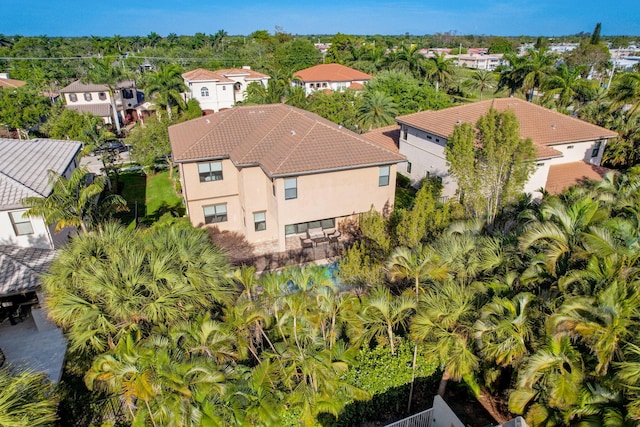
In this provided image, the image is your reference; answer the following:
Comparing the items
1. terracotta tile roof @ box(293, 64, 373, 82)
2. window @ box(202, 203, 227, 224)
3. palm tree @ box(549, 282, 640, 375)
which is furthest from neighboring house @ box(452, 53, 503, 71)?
palm tree @ box(549, 282, 640, 375)

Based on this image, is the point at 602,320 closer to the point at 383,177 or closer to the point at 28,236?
the point at 383,177

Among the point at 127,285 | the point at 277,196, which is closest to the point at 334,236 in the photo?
the point at 277,196

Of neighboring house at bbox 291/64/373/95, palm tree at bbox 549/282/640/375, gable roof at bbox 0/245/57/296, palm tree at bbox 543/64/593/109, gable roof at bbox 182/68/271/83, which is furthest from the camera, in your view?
neighboring house at bbox 291/64/373/95

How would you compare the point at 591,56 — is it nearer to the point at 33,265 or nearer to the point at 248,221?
the point at 248,221

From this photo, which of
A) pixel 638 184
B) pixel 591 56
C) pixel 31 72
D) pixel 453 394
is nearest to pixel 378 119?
pixel 638 184

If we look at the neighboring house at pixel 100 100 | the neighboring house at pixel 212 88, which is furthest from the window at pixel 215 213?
the neighboring house at pixel 100 100

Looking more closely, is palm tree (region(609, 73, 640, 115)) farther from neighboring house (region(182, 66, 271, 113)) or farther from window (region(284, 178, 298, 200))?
neighboring house (region(182, 66, 271, 113))
